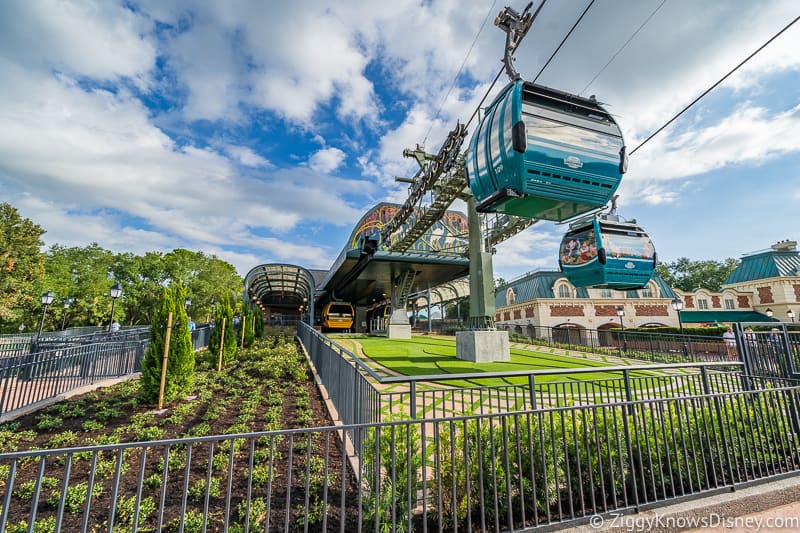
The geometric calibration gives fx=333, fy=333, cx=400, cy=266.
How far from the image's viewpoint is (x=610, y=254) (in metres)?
4.69

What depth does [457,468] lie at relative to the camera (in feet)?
9.34

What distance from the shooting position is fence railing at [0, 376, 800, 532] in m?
2.69

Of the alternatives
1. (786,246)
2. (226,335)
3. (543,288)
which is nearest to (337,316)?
(543,288)

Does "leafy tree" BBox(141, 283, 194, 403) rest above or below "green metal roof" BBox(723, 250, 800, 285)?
below

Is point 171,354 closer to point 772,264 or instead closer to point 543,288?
point 543,288

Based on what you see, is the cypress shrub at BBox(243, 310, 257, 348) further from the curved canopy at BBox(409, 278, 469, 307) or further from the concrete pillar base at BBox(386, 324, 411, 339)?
the curved canopy at BBox(409, 278, 469, 307)

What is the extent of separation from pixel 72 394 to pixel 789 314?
4201cm

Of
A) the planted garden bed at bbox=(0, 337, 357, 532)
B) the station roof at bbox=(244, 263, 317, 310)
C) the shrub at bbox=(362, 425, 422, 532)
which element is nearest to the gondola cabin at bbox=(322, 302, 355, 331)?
the station roof at bbox=(244, 263, 317, 310)

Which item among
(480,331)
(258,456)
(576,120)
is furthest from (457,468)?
(480,331)

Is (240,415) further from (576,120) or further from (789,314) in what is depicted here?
(789,314)

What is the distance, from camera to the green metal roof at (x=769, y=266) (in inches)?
1099

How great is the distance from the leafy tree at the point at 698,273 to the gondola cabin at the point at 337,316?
47.4 meters

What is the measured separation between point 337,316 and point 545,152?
32.2 meters

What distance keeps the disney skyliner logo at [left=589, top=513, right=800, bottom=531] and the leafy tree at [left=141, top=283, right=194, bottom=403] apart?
25.5ft
